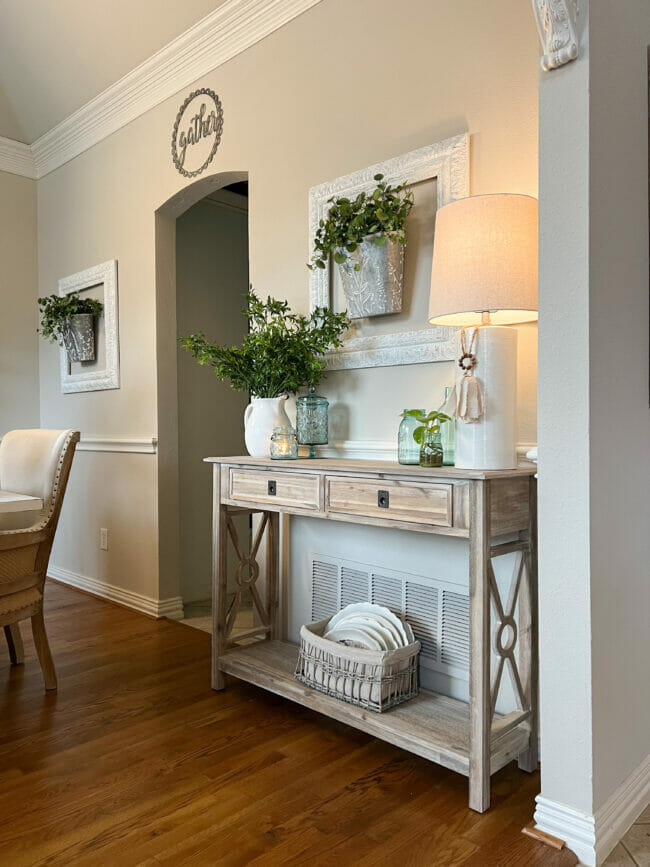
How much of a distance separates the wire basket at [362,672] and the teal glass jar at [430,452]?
57cm

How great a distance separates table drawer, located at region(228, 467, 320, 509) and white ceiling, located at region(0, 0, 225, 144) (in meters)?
2.17

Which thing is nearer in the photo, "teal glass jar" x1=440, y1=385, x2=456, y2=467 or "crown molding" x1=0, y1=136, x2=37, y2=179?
"teal glass jar" x1=440, y1=385, x2=456, y2=467

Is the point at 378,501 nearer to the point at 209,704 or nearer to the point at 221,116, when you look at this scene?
the point at 209,704

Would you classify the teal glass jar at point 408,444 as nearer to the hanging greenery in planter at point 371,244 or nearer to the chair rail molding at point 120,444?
the hanging greenery in planter at point 371,244

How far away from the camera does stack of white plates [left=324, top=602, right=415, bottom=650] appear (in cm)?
211

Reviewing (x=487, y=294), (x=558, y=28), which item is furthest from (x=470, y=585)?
(x=558, y=28)

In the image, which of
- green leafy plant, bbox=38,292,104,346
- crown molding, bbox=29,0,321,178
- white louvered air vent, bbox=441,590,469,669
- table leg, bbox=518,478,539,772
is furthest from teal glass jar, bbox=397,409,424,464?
green leafy plant, bbox=38,292,104,346

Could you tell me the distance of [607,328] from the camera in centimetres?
155

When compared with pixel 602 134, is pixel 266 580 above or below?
below

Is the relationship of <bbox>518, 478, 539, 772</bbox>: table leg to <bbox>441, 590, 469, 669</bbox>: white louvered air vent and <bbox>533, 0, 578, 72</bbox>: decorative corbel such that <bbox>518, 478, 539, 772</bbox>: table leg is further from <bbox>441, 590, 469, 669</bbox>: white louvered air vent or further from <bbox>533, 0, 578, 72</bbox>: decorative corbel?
<bbox>533, 0, 578, 72</bbox>: decorative corbel

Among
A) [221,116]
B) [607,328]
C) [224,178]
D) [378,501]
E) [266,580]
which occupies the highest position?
[221,116]

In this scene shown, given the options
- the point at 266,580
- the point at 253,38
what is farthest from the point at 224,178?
the point at 266,580

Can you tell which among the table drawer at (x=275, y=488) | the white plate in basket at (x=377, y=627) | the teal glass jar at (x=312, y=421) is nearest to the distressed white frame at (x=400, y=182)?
the teal glass jar at (x=312, y=421)

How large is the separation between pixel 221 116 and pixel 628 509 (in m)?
2.53
